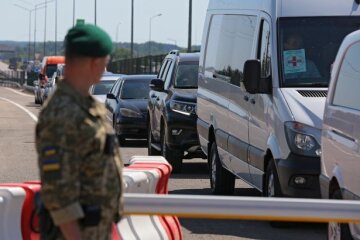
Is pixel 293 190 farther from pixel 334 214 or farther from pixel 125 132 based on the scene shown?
pixel 125 132

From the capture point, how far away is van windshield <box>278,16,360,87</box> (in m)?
11.9

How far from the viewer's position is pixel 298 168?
1097 centimetres

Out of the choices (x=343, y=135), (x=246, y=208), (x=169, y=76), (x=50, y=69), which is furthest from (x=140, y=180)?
(x=50, y=69)

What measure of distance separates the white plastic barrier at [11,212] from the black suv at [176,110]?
10.4m

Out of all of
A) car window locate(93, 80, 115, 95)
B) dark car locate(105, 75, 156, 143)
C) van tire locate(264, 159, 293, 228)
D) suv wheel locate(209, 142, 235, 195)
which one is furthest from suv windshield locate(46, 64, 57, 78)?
van tire locate(264, 159, 293, 228)

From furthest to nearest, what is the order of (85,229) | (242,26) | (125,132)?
(125,132), (242,26), (85,229)

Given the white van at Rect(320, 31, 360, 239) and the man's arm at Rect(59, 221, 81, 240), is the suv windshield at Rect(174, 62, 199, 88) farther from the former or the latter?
the man's arm at Rect(59, 221, 81, 240)

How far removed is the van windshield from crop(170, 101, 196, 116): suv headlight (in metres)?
5.92

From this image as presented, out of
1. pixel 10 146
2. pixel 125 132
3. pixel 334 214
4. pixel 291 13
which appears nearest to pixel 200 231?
pixel 291 13

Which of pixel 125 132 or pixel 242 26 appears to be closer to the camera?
pixel 242 26

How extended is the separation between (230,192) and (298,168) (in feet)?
12.5

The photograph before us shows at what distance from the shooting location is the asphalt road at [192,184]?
1124 cm

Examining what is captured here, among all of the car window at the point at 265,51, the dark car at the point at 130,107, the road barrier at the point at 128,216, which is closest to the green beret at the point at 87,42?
the road barrier at the point at 128,216

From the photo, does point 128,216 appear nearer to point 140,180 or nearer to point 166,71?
point 140,180
